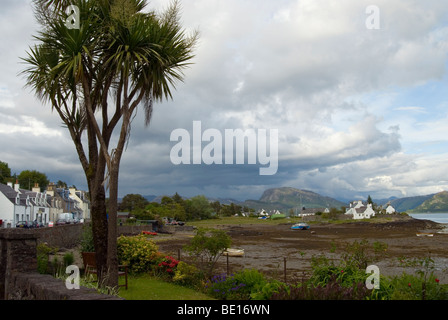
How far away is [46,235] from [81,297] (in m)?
17.4

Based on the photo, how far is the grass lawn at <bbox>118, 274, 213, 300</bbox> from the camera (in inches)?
393

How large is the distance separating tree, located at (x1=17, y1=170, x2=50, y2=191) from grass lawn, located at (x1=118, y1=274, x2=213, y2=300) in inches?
3691

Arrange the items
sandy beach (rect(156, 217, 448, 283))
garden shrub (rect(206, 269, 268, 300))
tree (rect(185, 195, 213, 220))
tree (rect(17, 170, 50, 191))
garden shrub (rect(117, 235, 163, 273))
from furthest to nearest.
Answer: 1. tree (rect(185, 195, 213, 220))
2. tree (rect(17, 170, 50, 191))
3. sandy beach (rect(156, 217, 448, 283))
4. garden shrub (rect(117, 235, 163, 273))
5. garden shrub (rect(206, 269, 268, 300))

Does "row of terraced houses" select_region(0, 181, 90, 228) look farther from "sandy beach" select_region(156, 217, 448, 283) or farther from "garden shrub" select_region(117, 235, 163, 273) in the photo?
"garden shrub" select_region(117, 235, 163, 273)

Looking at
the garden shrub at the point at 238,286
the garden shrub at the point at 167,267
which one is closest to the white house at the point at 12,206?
the garden shrub at the point at 167,267

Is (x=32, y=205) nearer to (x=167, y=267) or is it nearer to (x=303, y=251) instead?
(x=303, y=251)

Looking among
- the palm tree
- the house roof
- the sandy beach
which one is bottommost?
the sandy beach

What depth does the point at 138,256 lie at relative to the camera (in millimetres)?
13688

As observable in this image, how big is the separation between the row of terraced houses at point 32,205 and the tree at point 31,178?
16.2 meters

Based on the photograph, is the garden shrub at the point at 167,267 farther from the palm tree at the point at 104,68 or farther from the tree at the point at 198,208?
the tree at the point at 198,208

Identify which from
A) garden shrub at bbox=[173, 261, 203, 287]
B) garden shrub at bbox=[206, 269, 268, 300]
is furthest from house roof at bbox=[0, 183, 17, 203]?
garden shrub at bbox=[206, 269, 268, 300]

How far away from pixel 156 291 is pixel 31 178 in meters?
98.7
